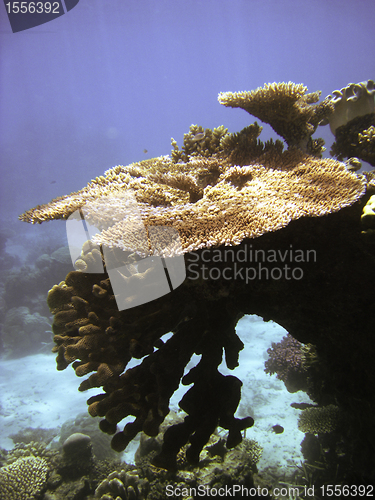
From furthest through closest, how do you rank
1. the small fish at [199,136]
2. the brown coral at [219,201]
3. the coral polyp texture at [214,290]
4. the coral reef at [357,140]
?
the small fish at [199,136], the coral reef at [357,140], the coral polyp texture at [214,290], the brown coral at [219,201]

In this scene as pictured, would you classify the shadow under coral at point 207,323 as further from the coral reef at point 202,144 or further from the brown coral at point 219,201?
the coral reef at point 202,144

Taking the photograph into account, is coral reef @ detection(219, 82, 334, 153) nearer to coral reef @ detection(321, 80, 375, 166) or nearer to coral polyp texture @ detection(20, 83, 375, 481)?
coral polyp texture @ detection(20, 83, 375, 481)

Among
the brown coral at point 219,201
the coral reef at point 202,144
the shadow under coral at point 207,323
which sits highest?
the coral reef at point 202,144

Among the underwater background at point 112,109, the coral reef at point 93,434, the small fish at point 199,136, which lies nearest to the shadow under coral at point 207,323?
the small fish at point 199,136

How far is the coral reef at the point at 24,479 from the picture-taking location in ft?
11.5

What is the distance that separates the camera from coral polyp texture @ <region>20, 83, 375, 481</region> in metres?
1.79

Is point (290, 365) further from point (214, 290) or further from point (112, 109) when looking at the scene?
point (112, 109)

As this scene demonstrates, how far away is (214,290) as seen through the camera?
1988 mm

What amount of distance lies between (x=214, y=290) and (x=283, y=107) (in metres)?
2.14

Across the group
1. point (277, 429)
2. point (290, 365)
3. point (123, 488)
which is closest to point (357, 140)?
point (290, 365)

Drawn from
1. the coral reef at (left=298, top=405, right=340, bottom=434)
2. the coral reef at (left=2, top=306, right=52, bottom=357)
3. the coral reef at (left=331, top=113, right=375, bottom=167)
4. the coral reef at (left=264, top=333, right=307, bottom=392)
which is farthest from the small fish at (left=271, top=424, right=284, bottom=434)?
the coral reef at (left=2, top=306, right=52, bottom=357)

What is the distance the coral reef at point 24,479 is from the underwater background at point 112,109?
0.35 meters

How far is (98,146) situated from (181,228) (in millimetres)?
75027

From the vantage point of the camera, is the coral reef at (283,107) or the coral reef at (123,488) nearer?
the coral reef at (283,107)
